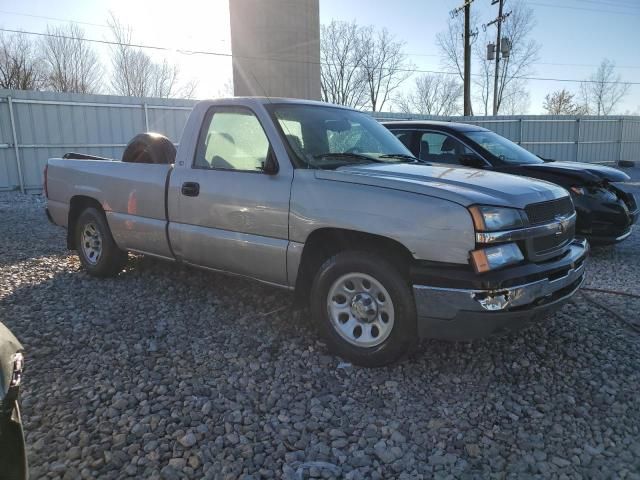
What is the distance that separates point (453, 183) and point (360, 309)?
1.06 meters

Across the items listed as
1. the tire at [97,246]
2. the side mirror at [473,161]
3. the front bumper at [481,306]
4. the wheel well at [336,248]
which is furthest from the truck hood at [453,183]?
the tire at [97,246]

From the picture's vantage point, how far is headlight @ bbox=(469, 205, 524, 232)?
2951 millimetres

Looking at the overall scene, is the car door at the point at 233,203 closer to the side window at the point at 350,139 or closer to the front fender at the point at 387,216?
the front fender at the point at 387,216

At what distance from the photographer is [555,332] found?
4.03m

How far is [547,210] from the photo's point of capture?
3416 mm

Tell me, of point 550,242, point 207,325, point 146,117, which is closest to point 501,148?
point 550,242

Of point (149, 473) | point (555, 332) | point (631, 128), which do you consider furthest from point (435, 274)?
point (631, 128)

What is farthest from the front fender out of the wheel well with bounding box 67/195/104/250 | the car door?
the wheel well with bounding box 67/195/104/250

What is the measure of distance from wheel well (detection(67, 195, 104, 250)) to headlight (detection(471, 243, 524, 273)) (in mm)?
4158

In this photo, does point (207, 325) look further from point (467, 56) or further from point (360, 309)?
point (467, 56)

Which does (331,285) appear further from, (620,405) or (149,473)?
(620,405)

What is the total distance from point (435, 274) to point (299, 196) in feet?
3.78

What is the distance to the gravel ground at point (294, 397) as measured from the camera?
2.51 m

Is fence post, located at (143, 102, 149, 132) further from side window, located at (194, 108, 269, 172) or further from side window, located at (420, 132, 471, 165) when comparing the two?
side window, located at (194, 108, 269, 172)
